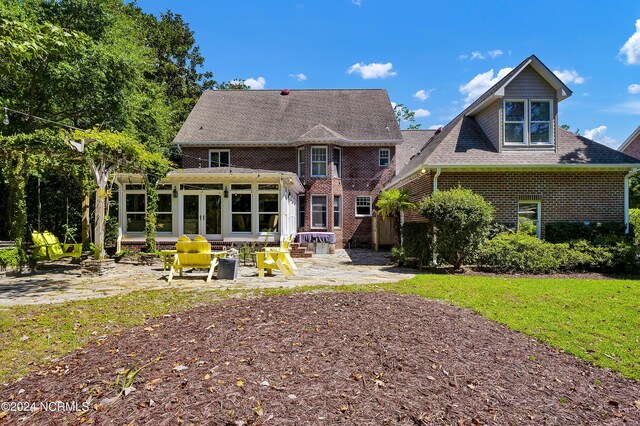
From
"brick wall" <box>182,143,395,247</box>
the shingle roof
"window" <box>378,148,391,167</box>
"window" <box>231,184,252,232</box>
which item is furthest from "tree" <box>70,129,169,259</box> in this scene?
the shingle roof

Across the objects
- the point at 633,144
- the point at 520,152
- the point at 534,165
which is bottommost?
the point at 534,165

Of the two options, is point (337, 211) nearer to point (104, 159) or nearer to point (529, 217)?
point (529, 217)

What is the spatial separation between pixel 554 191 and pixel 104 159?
1499cm

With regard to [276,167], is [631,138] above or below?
above

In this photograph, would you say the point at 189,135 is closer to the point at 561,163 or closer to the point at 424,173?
the point at 424,173

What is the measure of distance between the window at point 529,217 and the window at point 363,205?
391 inches

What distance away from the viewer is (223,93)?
85.7ft

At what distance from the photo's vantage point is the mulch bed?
9.52 feet

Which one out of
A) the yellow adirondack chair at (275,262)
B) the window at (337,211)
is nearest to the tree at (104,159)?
the yellow adirondack chair at (275,262)

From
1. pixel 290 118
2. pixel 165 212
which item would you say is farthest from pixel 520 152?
pixel 165 212

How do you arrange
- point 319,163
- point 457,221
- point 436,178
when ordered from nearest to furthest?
point 457,221, point 436,178, point 319,163

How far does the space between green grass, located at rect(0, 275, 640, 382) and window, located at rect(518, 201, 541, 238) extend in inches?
161

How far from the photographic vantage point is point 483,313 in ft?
19.5

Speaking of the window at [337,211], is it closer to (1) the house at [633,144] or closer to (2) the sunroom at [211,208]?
(2) the sunroom at [211,208]
